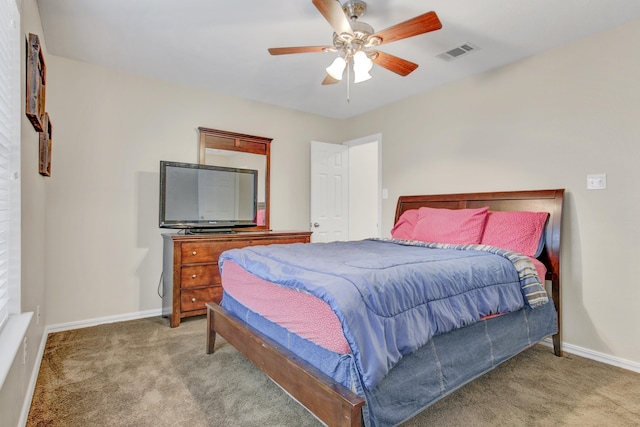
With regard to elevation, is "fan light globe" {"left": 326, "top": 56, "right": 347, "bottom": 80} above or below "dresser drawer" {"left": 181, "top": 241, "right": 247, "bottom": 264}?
above

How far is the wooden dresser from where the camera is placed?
3.16 meters

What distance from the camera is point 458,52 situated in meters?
2.93

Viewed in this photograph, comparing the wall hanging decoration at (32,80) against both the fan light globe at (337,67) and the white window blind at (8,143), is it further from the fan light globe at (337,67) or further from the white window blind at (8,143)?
the fan light globe at (337,67)

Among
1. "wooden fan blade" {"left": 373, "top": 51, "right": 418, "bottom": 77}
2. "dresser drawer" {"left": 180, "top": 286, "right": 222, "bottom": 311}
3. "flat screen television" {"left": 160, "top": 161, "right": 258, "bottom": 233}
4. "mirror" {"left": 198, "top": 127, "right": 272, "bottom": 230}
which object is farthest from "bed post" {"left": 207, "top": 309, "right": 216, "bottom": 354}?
"wooden fan blade" {"left": 373, "top": 51, "right": 418, "bottom": 77}

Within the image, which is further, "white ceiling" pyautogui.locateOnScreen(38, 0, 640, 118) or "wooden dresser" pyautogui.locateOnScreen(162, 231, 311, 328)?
"wooden dresser" pyautogui.locateOnScreen(162, 231, 311, 328)

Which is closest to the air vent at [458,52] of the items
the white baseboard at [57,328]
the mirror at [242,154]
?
the mirror at [242,154]

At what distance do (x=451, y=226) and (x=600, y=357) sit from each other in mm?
1446

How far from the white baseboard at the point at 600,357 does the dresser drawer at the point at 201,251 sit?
10.1ft

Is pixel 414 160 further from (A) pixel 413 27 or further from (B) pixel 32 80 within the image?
(B) pixel 32 80

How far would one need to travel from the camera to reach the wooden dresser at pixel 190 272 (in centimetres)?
316

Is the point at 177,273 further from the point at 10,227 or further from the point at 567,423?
the point at 567,423

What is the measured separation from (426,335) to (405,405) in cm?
31

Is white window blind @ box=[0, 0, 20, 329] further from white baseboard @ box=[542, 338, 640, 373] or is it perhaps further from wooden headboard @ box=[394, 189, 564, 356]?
white baseboard @ box=[542, 338, 640, 373]

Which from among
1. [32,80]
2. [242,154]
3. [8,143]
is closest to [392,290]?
[8,143]
